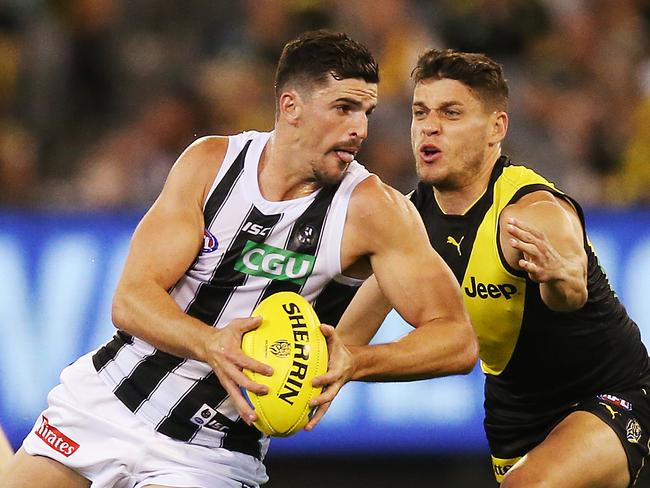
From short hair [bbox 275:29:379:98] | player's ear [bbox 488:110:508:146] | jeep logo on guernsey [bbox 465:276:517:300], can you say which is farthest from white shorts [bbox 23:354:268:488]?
player's ear [bbox 488:110:508:146]

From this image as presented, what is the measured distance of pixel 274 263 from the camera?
4895 mm

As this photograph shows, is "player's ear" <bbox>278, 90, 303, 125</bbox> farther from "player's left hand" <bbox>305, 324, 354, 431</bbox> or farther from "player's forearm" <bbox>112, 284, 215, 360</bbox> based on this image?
"player's left hand" <bbox>305, 324, 354, 431</bbox>

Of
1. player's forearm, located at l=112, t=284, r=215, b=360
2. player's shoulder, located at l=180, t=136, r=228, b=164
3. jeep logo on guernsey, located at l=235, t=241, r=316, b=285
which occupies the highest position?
player's shoulder, located at l=180, t=136, r=228, b=164

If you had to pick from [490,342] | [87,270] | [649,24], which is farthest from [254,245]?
[649,24]

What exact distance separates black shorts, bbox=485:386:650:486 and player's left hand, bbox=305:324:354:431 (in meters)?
1.50

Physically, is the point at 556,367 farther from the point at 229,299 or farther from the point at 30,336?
the point at 30,336

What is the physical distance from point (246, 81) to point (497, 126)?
418cm

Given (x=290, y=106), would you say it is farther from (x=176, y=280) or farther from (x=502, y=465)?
(x=502, y=465)

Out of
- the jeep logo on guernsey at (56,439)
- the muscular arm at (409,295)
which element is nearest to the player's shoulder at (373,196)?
the muscular arm at (409,295)

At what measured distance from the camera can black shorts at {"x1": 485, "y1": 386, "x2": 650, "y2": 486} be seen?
5266 mm

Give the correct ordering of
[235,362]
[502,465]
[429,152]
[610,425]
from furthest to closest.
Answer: [502,465] → [429,152] → [610,425] → [235,362]

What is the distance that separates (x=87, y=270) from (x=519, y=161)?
10.4 feet

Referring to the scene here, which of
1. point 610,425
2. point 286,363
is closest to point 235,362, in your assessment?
point 286,363

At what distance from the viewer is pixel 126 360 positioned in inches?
200
